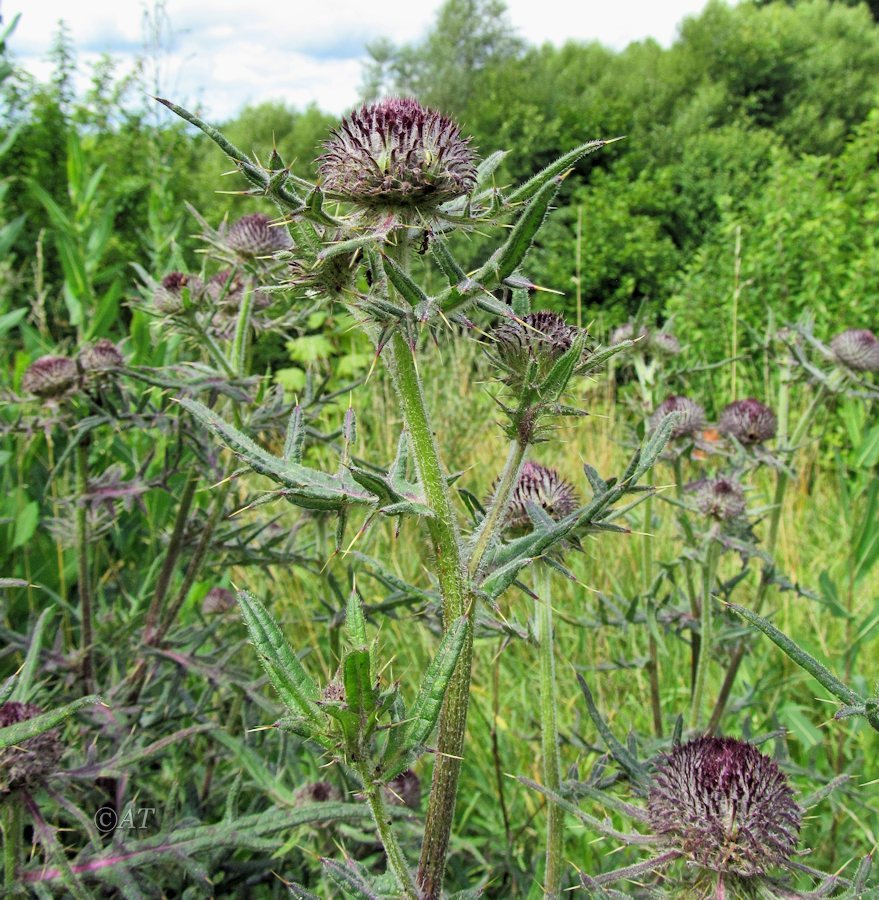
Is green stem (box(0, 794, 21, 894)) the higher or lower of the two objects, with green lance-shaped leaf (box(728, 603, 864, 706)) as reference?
lower

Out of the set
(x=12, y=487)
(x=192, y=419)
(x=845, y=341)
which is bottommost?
(x=12, y=487)

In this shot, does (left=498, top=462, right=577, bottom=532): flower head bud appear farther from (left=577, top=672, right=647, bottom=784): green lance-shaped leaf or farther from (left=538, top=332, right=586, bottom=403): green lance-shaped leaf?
(left=538, top=332, right=586, bottom=403): green lance-shaped leaf

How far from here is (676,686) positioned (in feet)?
11.3

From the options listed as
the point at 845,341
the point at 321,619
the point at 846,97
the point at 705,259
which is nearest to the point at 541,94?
the point at 846,97

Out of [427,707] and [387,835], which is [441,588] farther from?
[387,835]

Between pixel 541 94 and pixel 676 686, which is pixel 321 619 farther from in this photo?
pixel 541 94

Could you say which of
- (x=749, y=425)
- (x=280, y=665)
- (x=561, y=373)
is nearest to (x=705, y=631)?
(x=749, y=425)

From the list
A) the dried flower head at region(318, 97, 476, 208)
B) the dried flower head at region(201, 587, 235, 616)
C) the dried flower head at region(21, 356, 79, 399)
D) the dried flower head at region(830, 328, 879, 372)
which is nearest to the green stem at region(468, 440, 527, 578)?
the dried flower head at region(318, 97, 476, 208)

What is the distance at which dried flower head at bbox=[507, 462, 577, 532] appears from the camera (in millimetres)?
1682

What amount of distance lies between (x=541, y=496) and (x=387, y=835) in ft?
2.77

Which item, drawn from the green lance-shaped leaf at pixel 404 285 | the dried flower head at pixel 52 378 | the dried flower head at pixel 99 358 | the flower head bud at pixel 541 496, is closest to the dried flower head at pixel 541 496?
the flower head bud at pixel 541 496

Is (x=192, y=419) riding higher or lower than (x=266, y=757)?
higher

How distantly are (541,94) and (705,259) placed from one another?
12.6m

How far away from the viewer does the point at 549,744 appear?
1.52 meters
